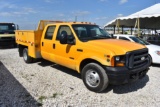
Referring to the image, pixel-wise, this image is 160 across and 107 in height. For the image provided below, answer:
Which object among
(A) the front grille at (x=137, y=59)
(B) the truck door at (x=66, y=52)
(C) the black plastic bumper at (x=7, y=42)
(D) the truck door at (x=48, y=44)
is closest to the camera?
(A) the front grille at (x=137, y=59)

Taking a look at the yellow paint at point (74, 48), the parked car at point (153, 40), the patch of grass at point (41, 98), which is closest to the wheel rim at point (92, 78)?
the yellow paint at point (74, 48)

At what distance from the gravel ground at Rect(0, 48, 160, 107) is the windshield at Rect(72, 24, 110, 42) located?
4.92 ft

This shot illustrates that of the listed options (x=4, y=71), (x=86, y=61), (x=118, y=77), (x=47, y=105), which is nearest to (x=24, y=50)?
(x=4, y=71)

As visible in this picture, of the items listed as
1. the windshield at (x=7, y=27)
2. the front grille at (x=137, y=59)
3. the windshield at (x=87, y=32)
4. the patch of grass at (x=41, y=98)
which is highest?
the windshield at (x=7, y=27)

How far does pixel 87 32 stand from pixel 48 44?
1660 mm

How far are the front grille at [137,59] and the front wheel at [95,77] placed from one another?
700 mm

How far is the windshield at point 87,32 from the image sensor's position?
18.8 feet

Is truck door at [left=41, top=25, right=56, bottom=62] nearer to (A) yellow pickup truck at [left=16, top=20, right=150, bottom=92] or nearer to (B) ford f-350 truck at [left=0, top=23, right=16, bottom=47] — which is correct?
(A) yellow pickup truck at [left=16, top=20, right=150, bottom=92]

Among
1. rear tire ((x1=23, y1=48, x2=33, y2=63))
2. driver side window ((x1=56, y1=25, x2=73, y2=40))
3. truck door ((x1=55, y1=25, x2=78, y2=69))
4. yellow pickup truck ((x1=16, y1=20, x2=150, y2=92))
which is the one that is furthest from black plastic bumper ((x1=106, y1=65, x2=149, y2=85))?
rear tire ((x1=23, y1=48, x2=33, y2=63))

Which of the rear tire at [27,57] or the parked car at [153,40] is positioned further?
the parked car at [153,40]

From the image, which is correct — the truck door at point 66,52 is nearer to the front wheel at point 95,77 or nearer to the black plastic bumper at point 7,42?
the front wheel at point 95,77

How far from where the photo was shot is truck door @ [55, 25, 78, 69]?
569cm

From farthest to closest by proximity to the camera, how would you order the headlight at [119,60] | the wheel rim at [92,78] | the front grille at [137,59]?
1. the wheel rim at [92,78]
2. the front grille at [137,59]
3. the headlight at [119,60]

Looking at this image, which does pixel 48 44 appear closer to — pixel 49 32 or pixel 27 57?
Result: pixel 49 32
